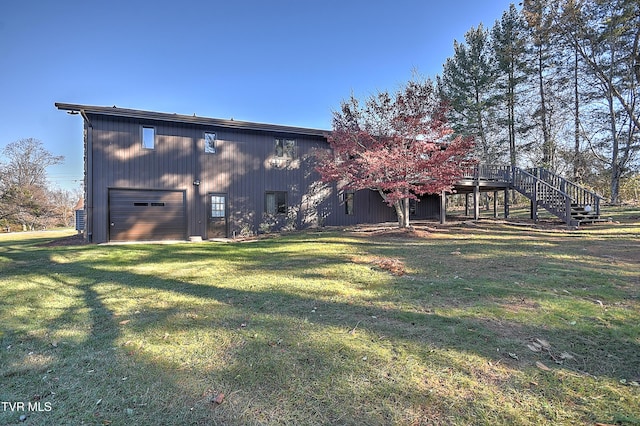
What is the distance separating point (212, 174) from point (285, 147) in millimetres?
3802

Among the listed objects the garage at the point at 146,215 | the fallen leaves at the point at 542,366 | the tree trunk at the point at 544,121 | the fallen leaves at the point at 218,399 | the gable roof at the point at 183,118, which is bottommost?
the fallen leaves at the point at 218,399

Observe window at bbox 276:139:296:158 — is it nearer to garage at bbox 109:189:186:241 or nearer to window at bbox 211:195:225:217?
window at bbox 211:195:225:217

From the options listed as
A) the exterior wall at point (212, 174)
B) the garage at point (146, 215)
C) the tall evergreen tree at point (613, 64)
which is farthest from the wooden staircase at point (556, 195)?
the garage at point (146, 215)

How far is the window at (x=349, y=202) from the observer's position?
55.1 feet

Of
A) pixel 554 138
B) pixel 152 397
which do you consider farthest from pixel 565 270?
pixel 554 138

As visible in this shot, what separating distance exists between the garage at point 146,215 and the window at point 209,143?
224cm

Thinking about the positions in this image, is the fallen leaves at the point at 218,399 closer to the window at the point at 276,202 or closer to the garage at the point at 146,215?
the garage at the point at 146,215

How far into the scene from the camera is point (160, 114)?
12.7 m

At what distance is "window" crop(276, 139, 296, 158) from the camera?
15.4 meters

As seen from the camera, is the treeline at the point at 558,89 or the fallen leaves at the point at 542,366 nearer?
the fallen leaves at the point at 542,366

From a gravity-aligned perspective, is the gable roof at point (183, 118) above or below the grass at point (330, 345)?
above

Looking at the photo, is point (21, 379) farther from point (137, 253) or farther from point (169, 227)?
point (169, 227)

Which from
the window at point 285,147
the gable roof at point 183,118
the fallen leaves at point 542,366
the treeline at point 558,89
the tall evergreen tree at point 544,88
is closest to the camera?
the fallen leaves at point 542,366

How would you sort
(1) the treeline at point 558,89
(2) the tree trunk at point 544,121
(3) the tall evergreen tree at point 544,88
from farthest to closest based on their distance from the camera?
(2) the tree trunk at point 544,121
(3) the tall evergreen tree at point 544,88
(1) the treeline at point 558,89
